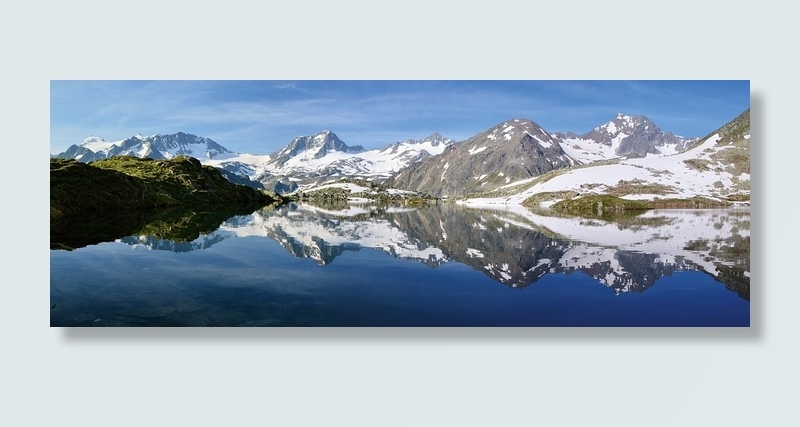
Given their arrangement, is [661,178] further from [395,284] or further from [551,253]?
[395,284]

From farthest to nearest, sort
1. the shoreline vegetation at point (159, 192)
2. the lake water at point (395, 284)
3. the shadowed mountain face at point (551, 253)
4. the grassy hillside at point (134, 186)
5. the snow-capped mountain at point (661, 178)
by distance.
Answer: the snow-capped mountain at point (661, 178) < the shoreline vegetation at point (159, 192) < the grassy hillside at point (134, 186) < the shadowed mountain face at point (551, 253) < the lake water at point (395, 284)

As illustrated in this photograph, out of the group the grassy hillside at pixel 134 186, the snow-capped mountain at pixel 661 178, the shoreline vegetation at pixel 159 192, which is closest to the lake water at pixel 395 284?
the grassy hillside at pixel 134 186

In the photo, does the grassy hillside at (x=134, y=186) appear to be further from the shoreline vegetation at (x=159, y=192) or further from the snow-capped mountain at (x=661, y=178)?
the snow-capped mountain at (x=661, y=178)

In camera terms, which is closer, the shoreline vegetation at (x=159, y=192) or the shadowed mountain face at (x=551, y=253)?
the shadowed mountain face at (x=551, y=253)

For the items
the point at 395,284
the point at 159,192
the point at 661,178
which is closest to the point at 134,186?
the point at 159,192

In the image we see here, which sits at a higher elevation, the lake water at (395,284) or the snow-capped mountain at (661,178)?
the snow-capped mountain at (661,178)

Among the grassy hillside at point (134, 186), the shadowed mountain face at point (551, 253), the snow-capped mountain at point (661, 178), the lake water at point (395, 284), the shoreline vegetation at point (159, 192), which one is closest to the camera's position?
the lake water at point (395, 284)

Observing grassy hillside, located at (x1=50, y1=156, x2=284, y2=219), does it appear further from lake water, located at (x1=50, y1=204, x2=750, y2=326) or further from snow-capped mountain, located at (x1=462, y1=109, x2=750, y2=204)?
snow-capped mountain, located at (x1=462, y1=109, x2=750, y2=204)

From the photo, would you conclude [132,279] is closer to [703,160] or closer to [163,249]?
[163,249]

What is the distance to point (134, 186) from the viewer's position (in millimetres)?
68875

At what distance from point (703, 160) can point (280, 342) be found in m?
157

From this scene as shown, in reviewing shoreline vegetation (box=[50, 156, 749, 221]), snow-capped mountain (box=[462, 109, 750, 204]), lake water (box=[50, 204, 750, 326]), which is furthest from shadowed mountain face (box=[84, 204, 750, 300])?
snow-capped mountain (box=[462, 109, 750, 204])

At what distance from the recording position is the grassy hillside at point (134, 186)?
147 feet

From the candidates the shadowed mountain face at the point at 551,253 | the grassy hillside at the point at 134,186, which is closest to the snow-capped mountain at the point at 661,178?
the shadowed mountain face at the point at 551,253
